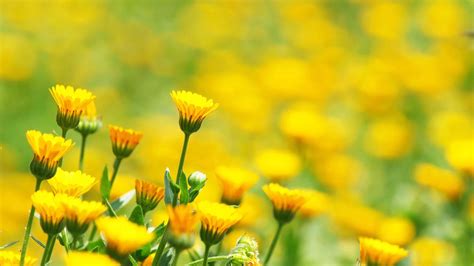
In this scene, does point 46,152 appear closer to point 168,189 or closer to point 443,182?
point 168,189

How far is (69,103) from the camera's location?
5.70 ft

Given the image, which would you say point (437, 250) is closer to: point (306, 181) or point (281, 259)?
point (281, 259)

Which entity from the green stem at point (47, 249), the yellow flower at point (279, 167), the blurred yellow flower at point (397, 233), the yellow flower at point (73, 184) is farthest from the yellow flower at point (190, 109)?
the blurred yellow flower at point (397, 233)

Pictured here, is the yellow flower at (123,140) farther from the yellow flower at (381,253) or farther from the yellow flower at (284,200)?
the yellow flower at (381,253)

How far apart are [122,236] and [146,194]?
35 centimetres

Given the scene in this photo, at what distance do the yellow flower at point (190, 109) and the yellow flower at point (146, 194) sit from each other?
0.12 meters

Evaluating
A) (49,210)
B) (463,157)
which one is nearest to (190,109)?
(49,210)

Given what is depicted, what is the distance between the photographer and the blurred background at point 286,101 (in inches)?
144

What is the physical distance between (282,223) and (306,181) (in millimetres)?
2833

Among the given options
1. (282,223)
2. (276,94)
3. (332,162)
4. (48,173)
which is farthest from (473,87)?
(48,173)

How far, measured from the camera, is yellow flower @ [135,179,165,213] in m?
1.74

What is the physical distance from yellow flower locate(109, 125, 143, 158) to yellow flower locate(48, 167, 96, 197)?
23 centimetres

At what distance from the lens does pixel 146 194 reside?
68.5 inches

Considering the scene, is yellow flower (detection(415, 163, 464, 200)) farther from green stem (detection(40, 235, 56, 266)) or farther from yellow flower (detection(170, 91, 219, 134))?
green stem (detection(40, 235, 56, 266))
